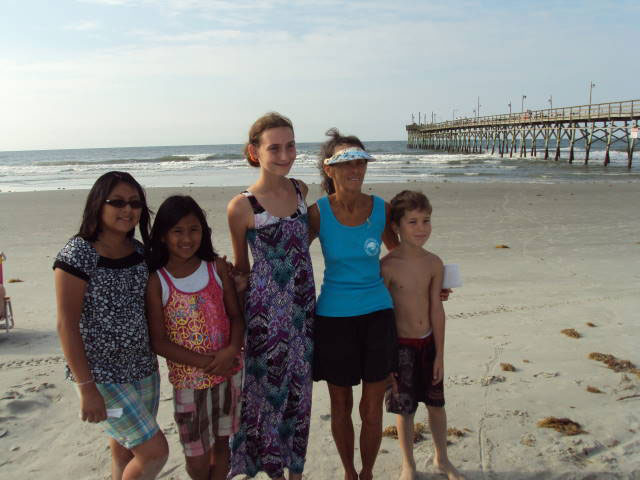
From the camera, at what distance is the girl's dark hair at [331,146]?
3.02 meters

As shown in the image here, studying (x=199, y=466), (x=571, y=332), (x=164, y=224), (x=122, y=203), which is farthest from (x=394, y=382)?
(x=571, y=332)

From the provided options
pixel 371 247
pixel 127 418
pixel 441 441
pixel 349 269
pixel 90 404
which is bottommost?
pixel 441 441

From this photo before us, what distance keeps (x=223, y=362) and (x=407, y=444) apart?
1268mm

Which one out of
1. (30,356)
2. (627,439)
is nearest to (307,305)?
(627,439)

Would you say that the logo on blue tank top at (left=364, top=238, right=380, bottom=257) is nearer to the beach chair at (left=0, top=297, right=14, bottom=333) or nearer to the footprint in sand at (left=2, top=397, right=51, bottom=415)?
the footprint in sand at (left=2, top=397, right=51, bottom=415)

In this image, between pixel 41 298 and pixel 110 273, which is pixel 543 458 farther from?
pixel 41 298

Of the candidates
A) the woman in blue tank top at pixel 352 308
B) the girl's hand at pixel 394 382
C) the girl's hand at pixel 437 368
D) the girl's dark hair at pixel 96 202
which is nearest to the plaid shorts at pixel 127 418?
the girl's dark hair at pixel 96 202

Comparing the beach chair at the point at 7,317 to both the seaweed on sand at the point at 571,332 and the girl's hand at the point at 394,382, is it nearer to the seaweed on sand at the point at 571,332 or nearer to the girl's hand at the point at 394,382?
the girl's hand at the point at 394,382

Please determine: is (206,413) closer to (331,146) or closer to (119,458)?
(119,458)

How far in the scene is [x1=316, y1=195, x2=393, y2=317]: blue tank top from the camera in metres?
2.85

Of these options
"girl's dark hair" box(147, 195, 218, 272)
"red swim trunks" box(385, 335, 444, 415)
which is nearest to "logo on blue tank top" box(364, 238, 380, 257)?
"red swim trunks" box(385, 335, 444, 415)

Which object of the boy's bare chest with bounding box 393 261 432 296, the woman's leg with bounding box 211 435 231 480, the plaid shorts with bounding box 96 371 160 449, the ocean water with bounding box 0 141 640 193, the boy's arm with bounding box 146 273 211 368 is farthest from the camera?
the ocean water with bounding box 0 141 640 193

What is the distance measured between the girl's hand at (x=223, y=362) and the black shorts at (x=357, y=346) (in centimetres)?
51

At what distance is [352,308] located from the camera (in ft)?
9.31
